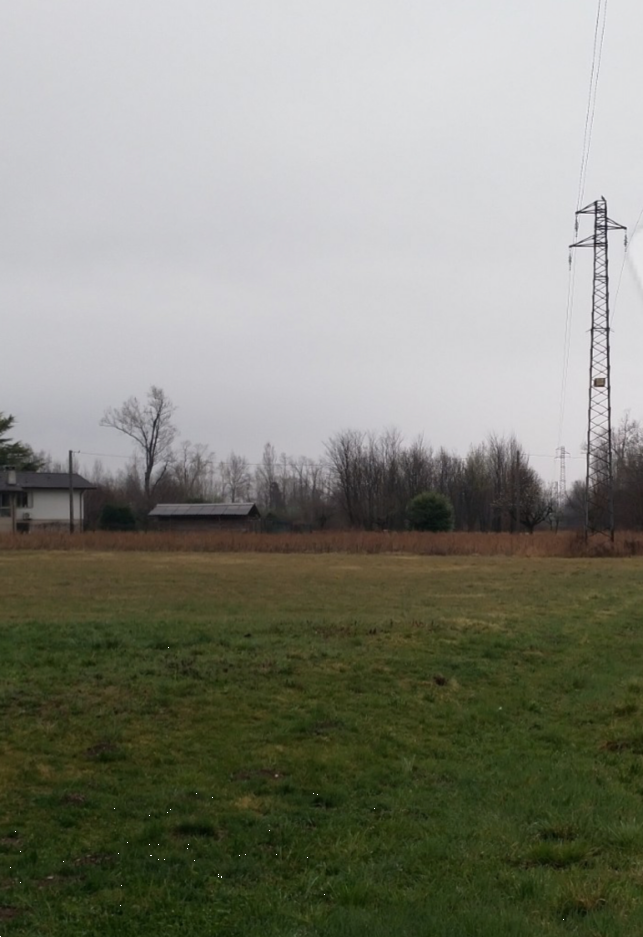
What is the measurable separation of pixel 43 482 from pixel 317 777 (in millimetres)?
77788

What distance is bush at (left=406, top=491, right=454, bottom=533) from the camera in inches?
2918

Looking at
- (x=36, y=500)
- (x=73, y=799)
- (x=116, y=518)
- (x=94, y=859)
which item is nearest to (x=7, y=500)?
(x=36, y=500)

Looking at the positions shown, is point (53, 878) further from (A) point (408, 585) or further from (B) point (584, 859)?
(A) point (408, 585)

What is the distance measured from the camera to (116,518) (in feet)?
259

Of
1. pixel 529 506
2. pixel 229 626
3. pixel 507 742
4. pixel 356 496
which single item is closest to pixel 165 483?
pixel 356 496

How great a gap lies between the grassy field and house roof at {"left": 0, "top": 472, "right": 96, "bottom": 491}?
6551cm

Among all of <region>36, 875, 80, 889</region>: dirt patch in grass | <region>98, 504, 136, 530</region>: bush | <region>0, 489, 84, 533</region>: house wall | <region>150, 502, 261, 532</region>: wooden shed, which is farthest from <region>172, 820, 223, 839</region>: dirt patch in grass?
<region>0, 489, 84, 533</region>: house wall

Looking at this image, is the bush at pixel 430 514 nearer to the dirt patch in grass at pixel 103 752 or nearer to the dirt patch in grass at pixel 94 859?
the dirt patch in grass at pixel 103 752

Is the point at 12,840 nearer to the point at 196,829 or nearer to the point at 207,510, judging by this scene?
the point at 196,829

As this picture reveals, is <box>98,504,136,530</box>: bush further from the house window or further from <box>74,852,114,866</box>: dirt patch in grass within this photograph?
<box>74,852,114,866</box>: dirt patch in grass

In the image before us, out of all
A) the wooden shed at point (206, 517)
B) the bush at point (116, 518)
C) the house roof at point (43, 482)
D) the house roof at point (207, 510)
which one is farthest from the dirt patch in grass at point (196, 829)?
the house roof at point (207, 510)

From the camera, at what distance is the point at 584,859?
5.97 metres

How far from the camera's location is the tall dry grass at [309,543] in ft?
173

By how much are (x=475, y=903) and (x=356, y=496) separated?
317 feet
